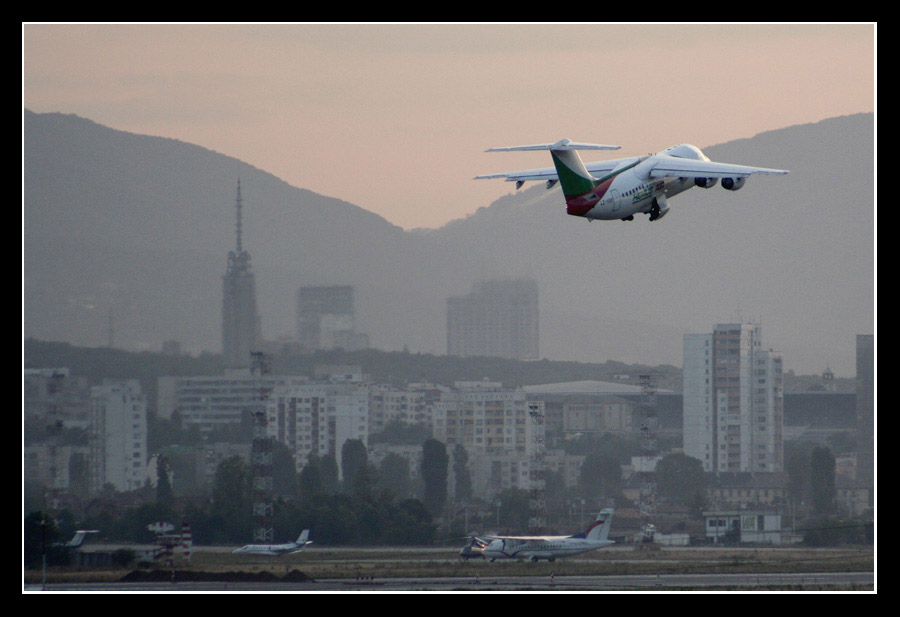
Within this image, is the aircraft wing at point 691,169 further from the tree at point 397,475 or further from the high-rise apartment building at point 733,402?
the high-rise apartment building at point 733,402

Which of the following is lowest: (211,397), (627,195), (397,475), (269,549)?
(269,549)

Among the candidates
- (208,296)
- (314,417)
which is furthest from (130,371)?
(208,296)

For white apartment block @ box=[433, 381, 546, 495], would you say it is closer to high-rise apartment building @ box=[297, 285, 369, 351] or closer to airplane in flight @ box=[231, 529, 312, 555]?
high-rise apartment building @ box=[297, 285, 369, 351]

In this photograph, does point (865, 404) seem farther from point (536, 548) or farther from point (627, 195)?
point (627, 195)

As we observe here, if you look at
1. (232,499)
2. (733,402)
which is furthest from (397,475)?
(733,402)

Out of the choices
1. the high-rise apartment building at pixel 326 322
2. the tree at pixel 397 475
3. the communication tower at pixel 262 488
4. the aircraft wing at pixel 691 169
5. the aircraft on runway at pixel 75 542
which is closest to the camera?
the aircraft wing at pixel 691 169

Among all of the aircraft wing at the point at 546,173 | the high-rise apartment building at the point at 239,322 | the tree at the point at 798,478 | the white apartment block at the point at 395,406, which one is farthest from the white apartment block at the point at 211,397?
the aircraft wing at the point at 546,173

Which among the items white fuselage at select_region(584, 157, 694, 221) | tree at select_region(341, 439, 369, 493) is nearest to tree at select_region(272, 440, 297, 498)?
tree at select_region(341, 439, 369, 493)
